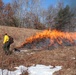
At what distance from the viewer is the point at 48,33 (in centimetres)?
3181

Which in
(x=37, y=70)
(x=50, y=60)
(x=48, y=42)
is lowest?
(x=37, y=70)

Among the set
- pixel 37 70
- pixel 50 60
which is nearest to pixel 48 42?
pixel 50 60

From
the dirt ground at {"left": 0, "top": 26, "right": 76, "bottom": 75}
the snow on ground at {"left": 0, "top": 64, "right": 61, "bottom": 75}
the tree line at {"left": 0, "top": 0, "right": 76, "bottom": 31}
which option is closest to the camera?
the snow on ground at {"left": 0, "top": 64, "right": 61, "bottom": 75}

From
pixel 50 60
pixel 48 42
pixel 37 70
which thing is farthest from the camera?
pixel 48 42

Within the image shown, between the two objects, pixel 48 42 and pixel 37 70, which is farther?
pixel 48 42

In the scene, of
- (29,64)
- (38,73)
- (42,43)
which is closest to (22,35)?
(42,43)

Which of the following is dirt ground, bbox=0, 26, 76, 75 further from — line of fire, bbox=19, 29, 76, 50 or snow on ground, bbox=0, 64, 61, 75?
line of fire, bbox=19, 29, 76, 50

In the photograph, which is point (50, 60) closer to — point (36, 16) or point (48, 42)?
point (48, 42)

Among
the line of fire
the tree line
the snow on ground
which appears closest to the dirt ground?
the snow on ground

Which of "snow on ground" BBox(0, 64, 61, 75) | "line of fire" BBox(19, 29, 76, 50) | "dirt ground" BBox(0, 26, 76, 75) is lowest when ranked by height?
"snow on ground" BBox(0, 64, 61, 75)

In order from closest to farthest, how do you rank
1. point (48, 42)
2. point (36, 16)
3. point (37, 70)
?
point (37, 70) → point (48, 42) → point (36, 16)

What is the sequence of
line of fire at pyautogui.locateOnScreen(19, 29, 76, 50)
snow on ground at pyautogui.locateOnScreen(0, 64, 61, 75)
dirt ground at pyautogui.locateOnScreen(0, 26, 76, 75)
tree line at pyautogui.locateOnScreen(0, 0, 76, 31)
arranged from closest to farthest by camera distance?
snow on ground at pyautogui.locateOnScreen(0, 64, 61, 75) < dirt ground at pyautogui.locateOnScreen(0, 26, 76, 75) < line of fire at pyautogui.locateOnScreen(19, 29, 76, 50) < tree line at pyautogui.locateOnScreen(0, 0, 76, 31)

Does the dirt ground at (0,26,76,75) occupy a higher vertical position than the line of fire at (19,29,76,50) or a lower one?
lower

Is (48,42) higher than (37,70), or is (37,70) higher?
(48,42)
